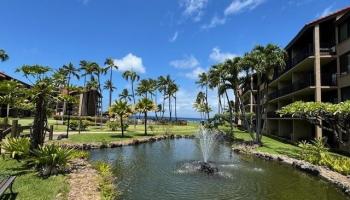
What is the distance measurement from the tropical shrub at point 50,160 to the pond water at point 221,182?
3.30 m

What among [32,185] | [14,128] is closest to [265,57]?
[14,128]

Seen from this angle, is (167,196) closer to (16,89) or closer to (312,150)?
(16,89)

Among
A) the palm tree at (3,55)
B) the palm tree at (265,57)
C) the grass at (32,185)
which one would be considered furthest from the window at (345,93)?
the palm tree at (3,55)

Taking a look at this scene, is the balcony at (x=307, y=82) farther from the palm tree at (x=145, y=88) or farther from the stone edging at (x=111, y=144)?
the palm tree at (x=145, y=88)

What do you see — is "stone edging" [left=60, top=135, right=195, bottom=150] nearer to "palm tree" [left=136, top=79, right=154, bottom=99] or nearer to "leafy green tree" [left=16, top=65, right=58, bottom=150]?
"leafy green tree" [left=16, top=65, right=58, bottom=150]

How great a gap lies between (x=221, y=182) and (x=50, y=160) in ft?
31.0

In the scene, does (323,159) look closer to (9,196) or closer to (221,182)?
(221,182)

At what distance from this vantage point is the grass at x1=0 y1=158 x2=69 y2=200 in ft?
39.0

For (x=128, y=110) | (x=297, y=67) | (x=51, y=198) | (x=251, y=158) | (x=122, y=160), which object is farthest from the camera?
(x=128, y=110)

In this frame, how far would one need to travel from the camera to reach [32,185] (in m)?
13.4

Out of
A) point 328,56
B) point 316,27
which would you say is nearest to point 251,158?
point 328,56

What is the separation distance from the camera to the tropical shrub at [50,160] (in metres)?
15.7

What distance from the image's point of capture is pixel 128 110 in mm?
45656

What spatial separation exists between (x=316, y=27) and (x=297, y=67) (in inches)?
246
